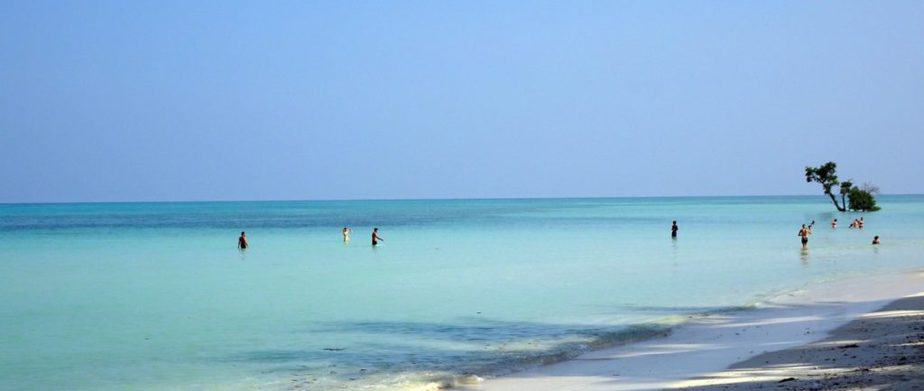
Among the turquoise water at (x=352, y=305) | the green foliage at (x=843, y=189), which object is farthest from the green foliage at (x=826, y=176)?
the turquoise water at (x=352, y=305)

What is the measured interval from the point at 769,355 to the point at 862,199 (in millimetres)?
95164

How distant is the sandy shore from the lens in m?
11.0

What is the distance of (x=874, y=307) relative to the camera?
763 inches

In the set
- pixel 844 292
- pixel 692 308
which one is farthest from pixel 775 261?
pixel 692 308

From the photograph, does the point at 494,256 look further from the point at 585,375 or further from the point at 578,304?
the point at 585,375

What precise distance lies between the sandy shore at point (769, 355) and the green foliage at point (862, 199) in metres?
86.5

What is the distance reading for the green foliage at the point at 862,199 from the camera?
99.0m

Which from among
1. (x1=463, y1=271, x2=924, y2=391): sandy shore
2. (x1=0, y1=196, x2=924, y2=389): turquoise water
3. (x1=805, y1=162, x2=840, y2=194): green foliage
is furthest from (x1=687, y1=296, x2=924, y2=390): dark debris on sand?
(x1=805, y1=162, x2=840, y2=194): green foliage

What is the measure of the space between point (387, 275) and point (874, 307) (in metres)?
16.4

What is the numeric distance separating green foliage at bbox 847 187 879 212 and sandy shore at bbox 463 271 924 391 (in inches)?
3407

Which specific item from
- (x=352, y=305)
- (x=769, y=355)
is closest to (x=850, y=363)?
(x=769, y=355)

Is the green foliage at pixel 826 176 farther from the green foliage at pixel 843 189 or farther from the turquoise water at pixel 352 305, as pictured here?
the turquoise water at pixel 352 305

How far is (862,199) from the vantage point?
99.4 metres

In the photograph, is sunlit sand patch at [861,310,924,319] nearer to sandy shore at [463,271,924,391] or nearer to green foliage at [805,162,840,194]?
sandy shore at [463,271,924,391]
